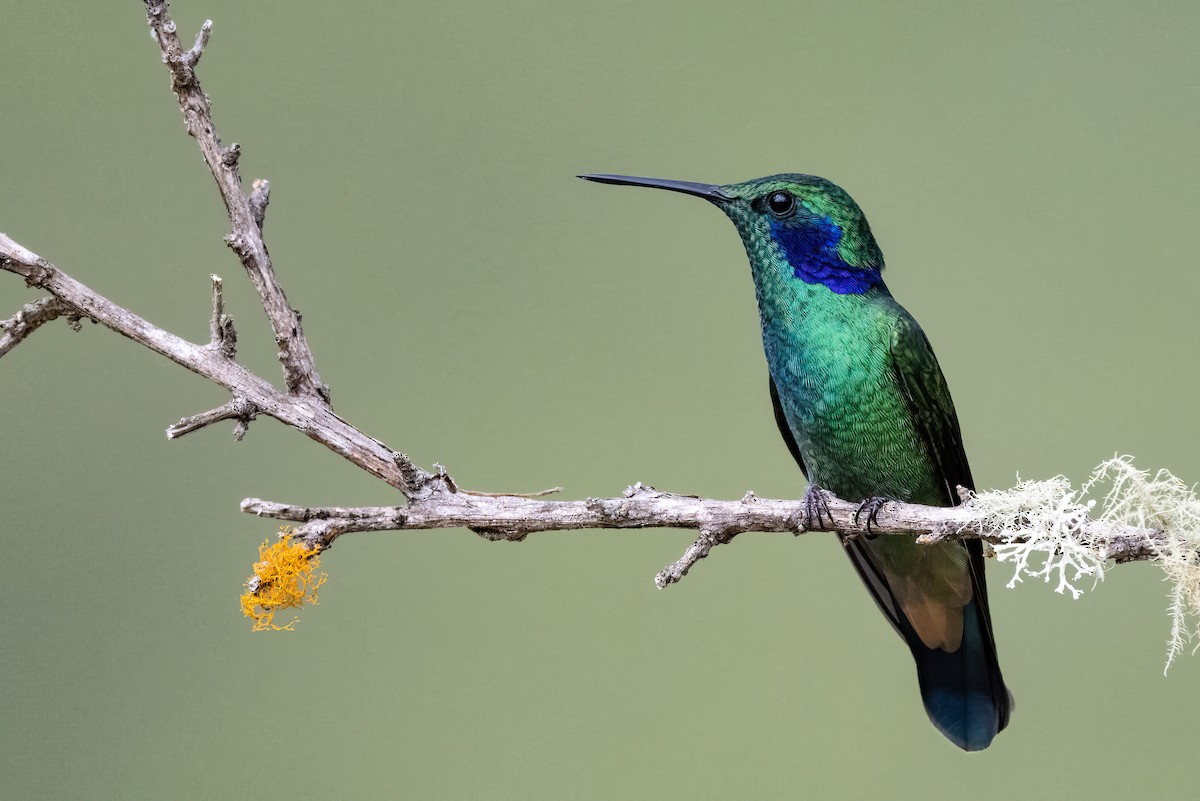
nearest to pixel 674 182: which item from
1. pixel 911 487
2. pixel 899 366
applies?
pixel 899 366

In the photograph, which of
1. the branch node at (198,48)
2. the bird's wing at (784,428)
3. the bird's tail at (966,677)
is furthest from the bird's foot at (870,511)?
the branch node at (198,48)

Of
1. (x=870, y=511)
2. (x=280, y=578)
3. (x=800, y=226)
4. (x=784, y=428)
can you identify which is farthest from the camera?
(x=784, y=428)

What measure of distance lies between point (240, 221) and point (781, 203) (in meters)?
0.78

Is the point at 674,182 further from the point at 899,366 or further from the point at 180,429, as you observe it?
the point at 180,429

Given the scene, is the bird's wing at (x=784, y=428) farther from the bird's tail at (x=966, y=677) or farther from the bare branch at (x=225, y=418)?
the bare branch at (x=225, y=418)

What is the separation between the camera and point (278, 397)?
1.37 meters

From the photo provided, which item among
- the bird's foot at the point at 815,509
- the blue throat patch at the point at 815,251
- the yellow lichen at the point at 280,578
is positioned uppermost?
the blue throat patch at the point at 815,251

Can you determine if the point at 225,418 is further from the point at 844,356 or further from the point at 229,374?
the point at 844,356

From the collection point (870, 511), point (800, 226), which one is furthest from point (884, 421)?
point (800, 226)

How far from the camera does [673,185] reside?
5.38ft

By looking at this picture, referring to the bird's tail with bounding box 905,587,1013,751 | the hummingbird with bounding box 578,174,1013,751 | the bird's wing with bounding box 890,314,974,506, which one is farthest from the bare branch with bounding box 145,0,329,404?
the bird's tail with bounding box 905,587,1013,751

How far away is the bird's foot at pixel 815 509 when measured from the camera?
147cm

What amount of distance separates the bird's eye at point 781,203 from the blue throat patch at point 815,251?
0.06ft

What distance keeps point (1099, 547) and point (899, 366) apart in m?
0.54
